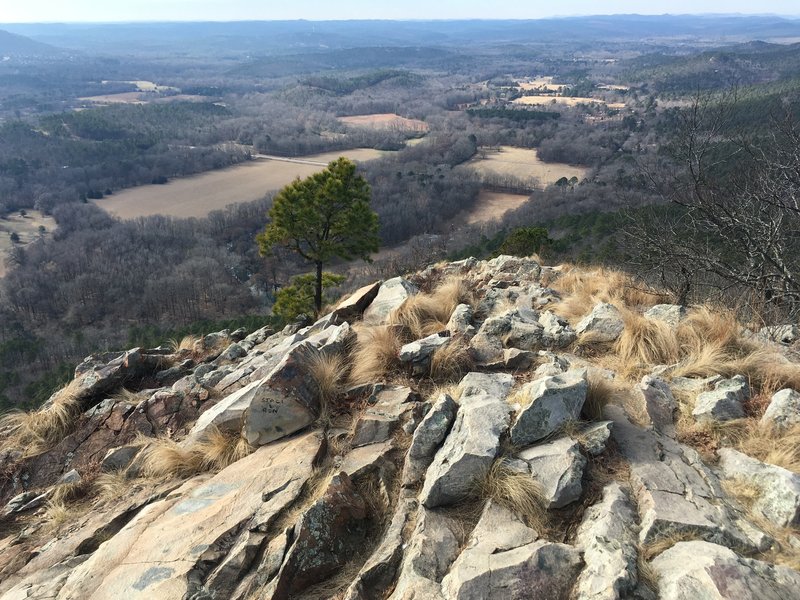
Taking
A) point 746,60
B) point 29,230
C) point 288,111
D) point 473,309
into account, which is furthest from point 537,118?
point 473,309

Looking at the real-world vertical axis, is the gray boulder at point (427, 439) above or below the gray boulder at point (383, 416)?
above

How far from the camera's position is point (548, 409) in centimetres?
481

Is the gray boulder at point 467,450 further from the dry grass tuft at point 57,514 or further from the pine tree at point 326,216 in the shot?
the pine tree at point 326,216

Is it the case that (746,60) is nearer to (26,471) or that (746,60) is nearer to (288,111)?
(288,111)

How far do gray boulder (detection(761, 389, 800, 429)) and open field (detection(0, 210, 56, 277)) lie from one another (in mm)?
90246

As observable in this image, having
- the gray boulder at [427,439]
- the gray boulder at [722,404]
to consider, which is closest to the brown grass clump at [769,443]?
the gray boulder at [722,404]

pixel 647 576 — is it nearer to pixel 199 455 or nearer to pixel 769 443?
pixel 769 443

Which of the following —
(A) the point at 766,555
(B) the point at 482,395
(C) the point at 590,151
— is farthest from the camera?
(C) the point at 590,151

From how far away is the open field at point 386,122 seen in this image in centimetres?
14888

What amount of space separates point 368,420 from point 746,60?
228 metres

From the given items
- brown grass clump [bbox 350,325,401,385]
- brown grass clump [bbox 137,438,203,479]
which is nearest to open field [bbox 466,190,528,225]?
brown grass clump [bbox 350,325,401,385]

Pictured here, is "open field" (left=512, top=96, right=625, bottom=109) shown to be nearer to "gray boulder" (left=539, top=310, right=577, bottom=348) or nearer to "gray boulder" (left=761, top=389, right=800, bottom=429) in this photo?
"gray boulder" (left=539, top=310, right=577, bottom=348)

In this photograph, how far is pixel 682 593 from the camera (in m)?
3.09

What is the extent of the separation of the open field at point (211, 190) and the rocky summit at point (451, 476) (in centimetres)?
8488
